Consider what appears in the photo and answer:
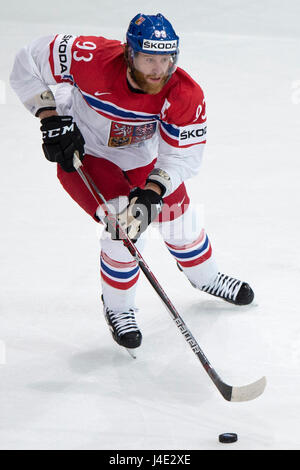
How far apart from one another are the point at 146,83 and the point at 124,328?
806 mm

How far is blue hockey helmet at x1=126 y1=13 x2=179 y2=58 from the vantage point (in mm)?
2213

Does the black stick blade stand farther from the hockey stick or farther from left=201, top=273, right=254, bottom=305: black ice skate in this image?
left=201, top=273, right=254, bottom=305: black ice skate

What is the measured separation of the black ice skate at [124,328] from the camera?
8.37 feet

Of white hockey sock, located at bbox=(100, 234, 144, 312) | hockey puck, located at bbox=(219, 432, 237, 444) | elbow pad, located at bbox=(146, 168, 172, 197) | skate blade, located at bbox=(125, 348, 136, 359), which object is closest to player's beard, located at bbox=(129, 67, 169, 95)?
elbow pad, located at bbox=(146, 168, 172, 197)

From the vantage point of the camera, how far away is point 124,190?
249cm

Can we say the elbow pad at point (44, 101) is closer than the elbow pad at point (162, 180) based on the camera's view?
No

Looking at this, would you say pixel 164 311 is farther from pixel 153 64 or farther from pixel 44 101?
pixel 153 64

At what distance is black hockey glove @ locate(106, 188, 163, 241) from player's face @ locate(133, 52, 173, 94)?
1.01ft

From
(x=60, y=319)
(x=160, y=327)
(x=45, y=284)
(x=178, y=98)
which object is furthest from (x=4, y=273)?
(x=178, y=98)

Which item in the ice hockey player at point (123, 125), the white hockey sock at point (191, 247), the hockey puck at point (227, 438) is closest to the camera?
the hockey puck at point (227, 438)

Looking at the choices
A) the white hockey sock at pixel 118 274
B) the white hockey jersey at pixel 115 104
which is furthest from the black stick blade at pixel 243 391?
the white hockey jersey at pixel 115 104

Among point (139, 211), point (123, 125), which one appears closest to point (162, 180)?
point (139, 211)

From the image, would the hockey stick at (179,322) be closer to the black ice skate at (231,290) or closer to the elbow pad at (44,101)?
the elbow pad at (44,101)
